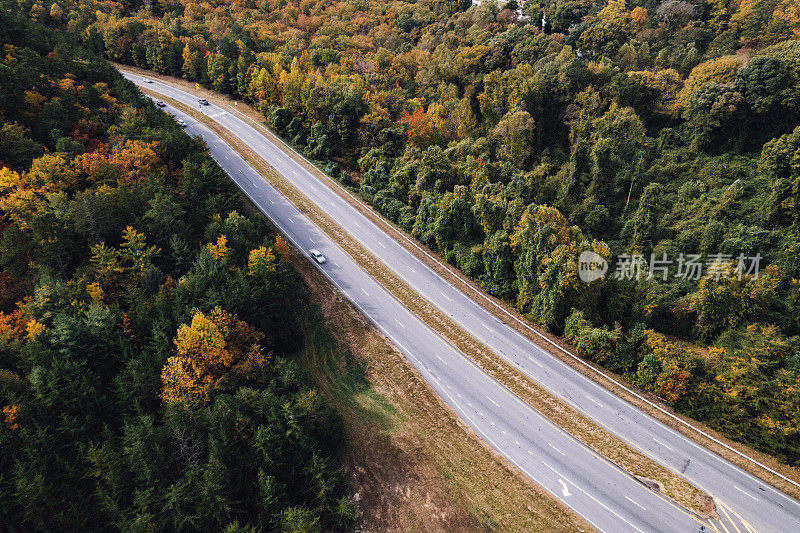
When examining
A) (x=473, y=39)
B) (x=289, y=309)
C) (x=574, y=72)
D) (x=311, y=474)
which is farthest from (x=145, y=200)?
(x=473, y=39)

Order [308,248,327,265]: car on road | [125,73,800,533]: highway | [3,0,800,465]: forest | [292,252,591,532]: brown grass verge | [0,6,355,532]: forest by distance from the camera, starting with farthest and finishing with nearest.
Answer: [308,248,327,265]: car on road < [3,0,800,465]: forest < [292,252,591,532]: brown grass verge < [125,73,800,533]: highway < [0,6,355,532]: forest

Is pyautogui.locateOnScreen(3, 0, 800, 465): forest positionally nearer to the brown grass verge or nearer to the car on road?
the car on road

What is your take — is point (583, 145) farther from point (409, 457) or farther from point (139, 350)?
point (139, 350)

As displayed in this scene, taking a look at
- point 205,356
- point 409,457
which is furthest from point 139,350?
point 409,457

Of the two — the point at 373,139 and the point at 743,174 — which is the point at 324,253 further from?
the point at 743,174

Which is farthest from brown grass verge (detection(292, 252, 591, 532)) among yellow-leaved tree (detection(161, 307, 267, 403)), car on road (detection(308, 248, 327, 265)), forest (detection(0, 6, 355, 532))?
car on road (detection(308, 248, 327, 265))
